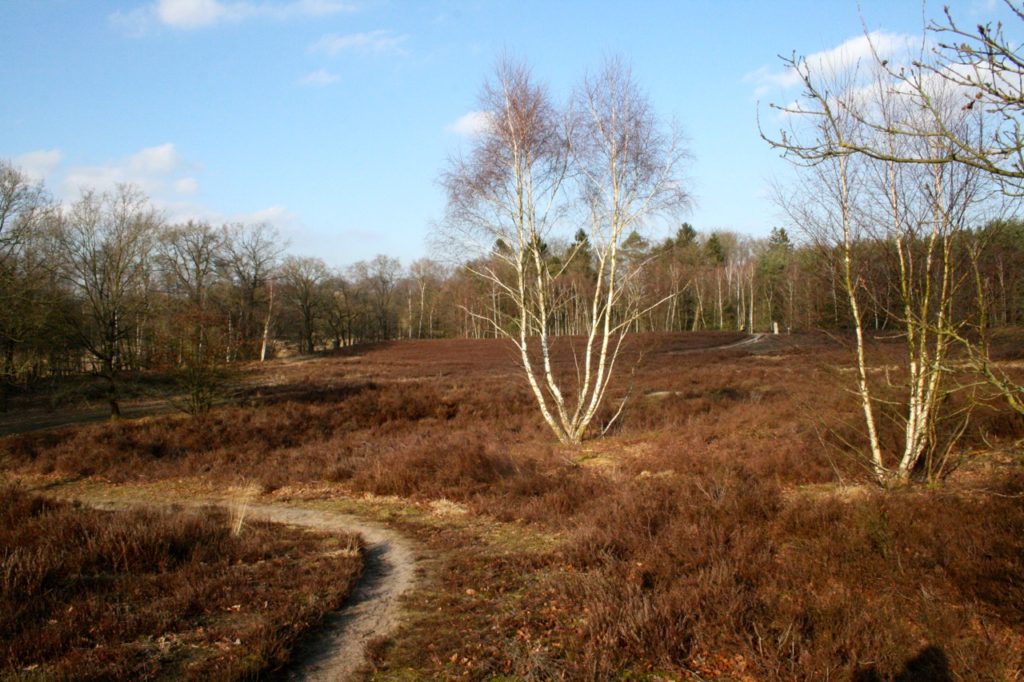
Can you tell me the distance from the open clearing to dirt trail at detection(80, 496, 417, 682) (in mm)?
29

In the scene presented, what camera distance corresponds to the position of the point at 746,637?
4.45 meters

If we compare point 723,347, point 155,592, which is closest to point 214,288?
point 723,347

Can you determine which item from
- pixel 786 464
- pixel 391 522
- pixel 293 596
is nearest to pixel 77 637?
pixel 293 596

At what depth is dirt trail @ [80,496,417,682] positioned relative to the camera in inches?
177

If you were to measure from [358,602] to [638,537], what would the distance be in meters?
2.81

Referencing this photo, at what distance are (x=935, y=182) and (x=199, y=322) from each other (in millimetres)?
18811

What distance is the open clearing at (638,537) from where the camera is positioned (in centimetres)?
438

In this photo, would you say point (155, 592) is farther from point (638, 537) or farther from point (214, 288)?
point (214, 288)

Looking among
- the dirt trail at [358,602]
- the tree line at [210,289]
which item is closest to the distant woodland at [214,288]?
the tree line at [210,289]

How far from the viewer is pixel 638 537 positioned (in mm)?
6523

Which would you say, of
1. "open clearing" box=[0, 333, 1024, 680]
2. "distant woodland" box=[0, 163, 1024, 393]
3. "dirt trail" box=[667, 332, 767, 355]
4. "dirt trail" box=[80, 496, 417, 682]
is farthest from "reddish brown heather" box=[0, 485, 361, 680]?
"dirt trail" box=[667, 332, 767, 355]

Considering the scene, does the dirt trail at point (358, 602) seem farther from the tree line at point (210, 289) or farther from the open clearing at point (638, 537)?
the tree line at point (210, 289)

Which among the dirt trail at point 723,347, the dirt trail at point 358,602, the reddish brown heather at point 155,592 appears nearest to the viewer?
the reddish brown heather at point 155,592

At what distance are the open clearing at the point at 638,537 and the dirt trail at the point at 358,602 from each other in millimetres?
29
